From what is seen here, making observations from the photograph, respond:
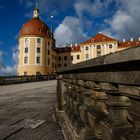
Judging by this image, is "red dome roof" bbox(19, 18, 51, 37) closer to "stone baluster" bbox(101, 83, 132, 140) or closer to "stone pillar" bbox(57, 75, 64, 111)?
"stone pillar" bbox(57, 75, 64, 111)

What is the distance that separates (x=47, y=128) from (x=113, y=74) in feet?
12.5

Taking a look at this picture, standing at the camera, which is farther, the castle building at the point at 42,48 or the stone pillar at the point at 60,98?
the castle building at the point at 42,48

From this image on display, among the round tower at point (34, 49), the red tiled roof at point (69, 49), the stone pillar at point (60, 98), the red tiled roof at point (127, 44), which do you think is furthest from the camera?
the red tiled roof at point (69, 49)

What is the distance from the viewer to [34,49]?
57062 mm

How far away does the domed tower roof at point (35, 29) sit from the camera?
58.2m

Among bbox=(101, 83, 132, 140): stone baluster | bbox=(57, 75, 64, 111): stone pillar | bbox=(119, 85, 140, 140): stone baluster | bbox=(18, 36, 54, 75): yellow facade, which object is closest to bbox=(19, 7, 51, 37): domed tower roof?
bbox=(18, 36, 54, 75): yellow facade

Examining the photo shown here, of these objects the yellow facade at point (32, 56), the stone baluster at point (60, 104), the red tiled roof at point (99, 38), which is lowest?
the stone baluster at point (60, 104)

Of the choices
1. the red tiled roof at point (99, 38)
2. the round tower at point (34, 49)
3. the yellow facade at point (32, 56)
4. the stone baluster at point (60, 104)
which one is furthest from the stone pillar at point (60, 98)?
the red tiled roof at point (99, 38)

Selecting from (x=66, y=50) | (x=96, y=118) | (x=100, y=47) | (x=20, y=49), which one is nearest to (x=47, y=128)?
(x=96, y=118)

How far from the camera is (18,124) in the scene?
5500 mm

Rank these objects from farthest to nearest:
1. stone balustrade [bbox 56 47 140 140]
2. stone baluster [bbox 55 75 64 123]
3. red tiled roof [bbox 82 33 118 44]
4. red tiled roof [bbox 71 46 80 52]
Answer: red tiled roof [bbox 71 46 80 52]
red tiled roof [bbox 82 33 118 44]
stone baluster [bbox 55 75 64 123]
stone balustrade [bbox 56 47 140 140]

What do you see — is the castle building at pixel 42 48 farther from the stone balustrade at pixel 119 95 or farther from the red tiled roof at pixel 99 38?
the stone balustrade at pixel 119 95

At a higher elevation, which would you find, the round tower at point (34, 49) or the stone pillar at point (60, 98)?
the round tower at point (34, 49)

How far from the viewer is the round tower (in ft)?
183
